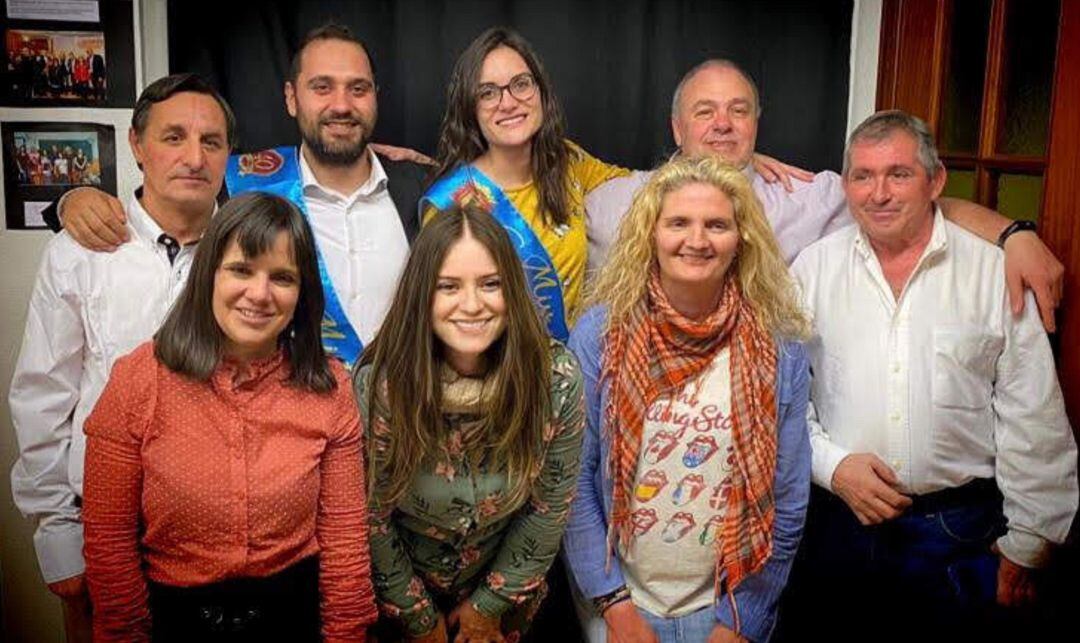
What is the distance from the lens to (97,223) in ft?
4.82

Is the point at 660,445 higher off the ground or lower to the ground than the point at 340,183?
lower

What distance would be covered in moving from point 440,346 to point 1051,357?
103cm

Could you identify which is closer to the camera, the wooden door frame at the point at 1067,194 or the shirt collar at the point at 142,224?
the shirt collar at the point at 142,224

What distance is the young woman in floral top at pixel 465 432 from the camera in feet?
4.45

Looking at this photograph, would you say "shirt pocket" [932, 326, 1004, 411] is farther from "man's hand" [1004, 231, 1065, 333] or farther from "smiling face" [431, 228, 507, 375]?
"smiling face" [431, 228, 507, 375]

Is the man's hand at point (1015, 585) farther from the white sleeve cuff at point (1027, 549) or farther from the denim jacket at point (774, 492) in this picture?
the denim jacket at point (774, 492)

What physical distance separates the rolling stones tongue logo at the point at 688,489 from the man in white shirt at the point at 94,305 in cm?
88

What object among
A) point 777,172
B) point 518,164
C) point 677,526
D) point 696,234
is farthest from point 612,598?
point 777,172

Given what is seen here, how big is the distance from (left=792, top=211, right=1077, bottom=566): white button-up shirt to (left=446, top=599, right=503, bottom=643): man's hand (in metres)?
0.65

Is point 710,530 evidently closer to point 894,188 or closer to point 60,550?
point 894,188

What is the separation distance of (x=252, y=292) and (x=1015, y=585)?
1.37 meters

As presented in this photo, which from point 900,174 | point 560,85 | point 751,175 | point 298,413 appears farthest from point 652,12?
point 298,413

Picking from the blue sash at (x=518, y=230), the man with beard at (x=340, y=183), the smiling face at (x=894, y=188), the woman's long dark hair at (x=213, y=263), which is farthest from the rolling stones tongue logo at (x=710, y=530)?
the woman's long dark hair at (x=213, y=263)

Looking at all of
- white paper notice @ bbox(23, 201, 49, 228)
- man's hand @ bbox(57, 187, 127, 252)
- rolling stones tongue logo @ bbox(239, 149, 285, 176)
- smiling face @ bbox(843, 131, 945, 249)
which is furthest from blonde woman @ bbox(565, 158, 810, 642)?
white paper notice @ bbox(23, 201, 49, 228)
